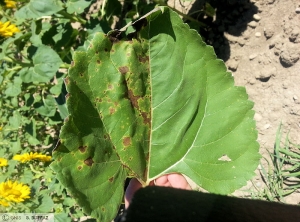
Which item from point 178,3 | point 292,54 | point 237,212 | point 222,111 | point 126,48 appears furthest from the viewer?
point 178,3

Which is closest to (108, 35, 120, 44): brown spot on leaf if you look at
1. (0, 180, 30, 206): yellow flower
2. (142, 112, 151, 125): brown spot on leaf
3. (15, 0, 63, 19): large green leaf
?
(142, 112, 151, 125): brown spot on leaf

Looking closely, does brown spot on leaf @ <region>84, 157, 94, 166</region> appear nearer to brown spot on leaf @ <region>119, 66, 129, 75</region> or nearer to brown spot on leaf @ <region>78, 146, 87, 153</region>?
brown spot on leaf @ <region>78, 146, 87, 153</region>

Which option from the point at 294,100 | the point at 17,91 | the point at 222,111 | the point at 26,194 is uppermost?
the point at 222,111

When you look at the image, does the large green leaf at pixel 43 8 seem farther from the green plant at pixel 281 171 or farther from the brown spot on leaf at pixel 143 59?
the green plant at pixel 281 171

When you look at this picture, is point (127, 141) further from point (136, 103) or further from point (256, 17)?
point (256, 17)

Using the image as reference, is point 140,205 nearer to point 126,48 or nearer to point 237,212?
point 237,212

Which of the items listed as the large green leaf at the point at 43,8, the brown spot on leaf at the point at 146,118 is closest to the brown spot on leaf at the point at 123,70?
the brown spot on leaf at the point at 146,118

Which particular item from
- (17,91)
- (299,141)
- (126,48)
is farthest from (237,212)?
(17,91)
